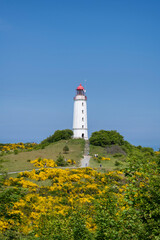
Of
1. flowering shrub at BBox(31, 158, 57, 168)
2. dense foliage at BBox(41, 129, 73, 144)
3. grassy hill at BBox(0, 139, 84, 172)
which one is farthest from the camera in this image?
dense foliage at BBox(41, 129, 73, 144)

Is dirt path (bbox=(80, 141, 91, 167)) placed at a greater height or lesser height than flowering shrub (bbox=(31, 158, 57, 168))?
greater

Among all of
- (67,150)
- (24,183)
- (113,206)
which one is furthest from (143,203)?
(67,150)

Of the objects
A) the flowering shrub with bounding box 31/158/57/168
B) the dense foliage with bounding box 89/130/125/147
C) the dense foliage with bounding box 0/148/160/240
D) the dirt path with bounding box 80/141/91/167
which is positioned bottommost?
the dense foliage with bounding box 0/148/160/240

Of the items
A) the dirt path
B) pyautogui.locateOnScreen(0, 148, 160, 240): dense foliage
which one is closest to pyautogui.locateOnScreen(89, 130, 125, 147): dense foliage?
the dirt path

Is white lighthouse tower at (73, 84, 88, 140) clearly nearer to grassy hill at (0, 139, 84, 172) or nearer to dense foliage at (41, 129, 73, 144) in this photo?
dense foliage at (41, 129, 73, 144)

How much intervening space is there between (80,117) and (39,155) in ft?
55.5

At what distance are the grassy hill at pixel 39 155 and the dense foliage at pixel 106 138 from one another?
3215 mm

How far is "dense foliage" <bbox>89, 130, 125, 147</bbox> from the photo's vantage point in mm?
60281

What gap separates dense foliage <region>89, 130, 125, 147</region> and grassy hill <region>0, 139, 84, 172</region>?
321 cm

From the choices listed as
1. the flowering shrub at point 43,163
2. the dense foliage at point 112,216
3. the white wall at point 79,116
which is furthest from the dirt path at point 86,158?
the dense foliage at point 112,216

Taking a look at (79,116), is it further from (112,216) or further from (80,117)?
(112,216)

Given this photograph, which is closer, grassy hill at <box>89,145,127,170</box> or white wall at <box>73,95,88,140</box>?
grassy hill at <box>89,145,127,170</box>

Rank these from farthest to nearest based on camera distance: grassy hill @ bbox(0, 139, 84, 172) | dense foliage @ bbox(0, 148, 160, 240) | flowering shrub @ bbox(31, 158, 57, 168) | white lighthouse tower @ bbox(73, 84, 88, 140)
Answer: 1. white lighthouse tower @ bbox(73, 84, 88, 140)
2. flowering shrub @ bbox(31, 158, 57, 168)
3. grassy hill @ bbox(0, 139, 84, 172)
4. dense foliage @ bbox(0, 148, 160, 240)

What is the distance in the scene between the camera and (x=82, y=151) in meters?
55.3
